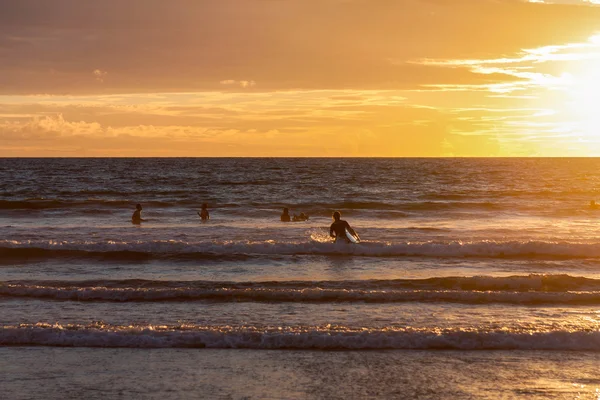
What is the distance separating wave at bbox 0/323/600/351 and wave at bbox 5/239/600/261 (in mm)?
9970

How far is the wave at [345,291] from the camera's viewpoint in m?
14.1

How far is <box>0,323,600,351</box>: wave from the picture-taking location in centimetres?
1078

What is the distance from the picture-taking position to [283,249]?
22266 millimetres

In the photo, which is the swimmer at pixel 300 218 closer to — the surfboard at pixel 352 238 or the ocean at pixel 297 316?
the ocean at pixel 297 316

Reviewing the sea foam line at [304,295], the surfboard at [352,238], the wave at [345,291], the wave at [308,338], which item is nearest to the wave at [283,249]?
the surfboard at [352,238]

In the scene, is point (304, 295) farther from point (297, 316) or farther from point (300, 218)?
point (300, 218)

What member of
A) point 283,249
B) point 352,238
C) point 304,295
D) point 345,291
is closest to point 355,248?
point 352,238

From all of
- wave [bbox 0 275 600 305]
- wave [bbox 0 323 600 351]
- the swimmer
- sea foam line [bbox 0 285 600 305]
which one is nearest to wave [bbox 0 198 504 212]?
the swimmer

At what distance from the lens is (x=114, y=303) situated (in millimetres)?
13727

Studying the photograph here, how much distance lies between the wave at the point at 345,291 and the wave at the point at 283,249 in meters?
5.34

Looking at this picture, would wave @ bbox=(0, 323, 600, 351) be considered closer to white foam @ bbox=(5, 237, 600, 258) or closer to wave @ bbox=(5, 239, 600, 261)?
wave @ bbox=(5, 239, 600, 261)

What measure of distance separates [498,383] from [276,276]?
9186 mm

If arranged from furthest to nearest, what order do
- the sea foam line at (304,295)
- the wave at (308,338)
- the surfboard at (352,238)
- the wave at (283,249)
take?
the surfboard at (352,238) < the wave at (283,249) < the sea foam line at (304,295) < the wave at (308,338)

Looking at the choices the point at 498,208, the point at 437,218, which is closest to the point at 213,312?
the point at 437,218
